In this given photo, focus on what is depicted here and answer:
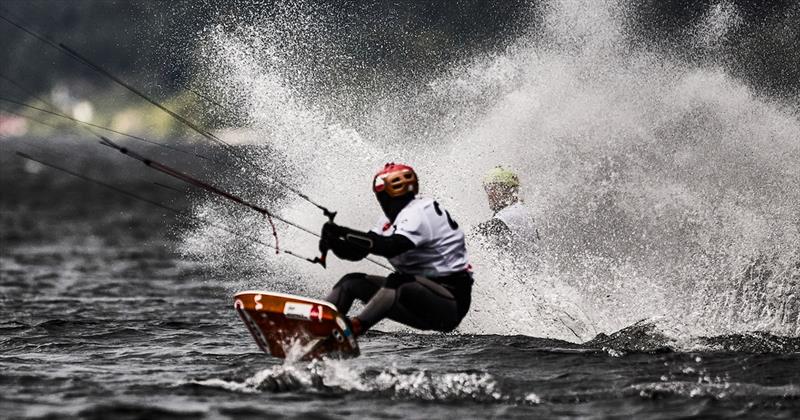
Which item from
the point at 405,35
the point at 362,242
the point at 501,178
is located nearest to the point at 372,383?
the point at 362,242

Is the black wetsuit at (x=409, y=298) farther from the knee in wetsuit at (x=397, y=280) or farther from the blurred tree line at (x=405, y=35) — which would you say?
the blurred tree line at (x=405, y=35)

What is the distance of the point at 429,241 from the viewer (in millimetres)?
11625

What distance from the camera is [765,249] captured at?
17188mm

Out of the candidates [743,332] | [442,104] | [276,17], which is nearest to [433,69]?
[442,104]

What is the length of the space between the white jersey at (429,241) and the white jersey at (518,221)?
395 cm

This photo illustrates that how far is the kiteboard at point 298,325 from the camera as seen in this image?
11.1 meters

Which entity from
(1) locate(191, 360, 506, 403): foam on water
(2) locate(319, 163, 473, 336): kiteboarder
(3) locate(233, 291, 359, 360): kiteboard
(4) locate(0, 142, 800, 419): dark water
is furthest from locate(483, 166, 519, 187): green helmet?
(3) locate(233, 291, 359, 360): kiteboard

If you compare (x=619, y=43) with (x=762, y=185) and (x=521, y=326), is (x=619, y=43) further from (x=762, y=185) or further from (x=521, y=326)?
(x=521, y=326)

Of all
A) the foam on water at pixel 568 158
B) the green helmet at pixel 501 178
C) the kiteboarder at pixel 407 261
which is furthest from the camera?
the foam on water at pixel 568 158

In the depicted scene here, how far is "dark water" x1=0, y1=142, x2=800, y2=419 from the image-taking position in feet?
32.5

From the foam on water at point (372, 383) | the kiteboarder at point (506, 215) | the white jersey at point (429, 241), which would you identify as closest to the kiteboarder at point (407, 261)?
the white jersey at point (429, 241)

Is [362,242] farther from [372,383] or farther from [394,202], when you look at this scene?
[372,383]

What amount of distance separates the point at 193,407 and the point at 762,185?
1262 cm

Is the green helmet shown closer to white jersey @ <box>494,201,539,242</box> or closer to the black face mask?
white jersey @ <box>494,201,539,242</box>
